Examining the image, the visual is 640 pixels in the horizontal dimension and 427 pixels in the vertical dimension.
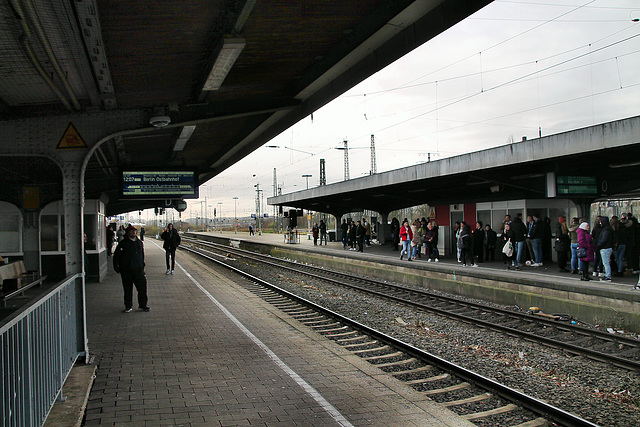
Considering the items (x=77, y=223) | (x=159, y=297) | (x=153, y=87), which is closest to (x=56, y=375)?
(x=77, y=223)

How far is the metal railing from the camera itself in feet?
9.85

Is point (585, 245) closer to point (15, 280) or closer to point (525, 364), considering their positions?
point (525, 364)

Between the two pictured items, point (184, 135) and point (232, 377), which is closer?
point (232, 377)

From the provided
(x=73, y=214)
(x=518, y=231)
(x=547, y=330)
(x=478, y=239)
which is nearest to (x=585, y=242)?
(x=518, y=231)

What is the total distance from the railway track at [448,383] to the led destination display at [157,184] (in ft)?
16.8

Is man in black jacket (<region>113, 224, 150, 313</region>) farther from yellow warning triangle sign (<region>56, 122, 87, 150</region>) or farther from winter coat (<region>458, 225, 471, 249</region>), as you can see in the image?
winter coat (<region>458, 225, 471, 249</region>)

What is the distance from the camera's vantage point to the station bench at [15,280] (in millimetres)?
10680

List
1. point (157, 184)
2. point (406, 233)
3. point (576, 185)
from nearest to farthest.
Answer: point (157, 184), point (576, 185), point (406, 233)

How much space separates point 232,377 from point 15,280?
7821mm

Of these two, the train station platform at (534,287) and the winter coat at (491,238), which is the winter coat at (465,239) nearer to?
the train station platform at (534,287)

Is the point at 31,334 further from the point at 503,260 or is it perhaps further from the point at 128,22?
the point at 503,260

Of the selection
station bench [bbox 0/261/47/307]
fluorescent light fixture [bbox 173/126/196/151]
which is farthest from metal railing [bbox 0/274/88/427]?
station bench [bbox 0/261/47/307]

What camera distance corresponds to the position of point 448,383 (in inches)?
232

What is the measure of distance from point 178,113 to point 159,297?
6128mm
